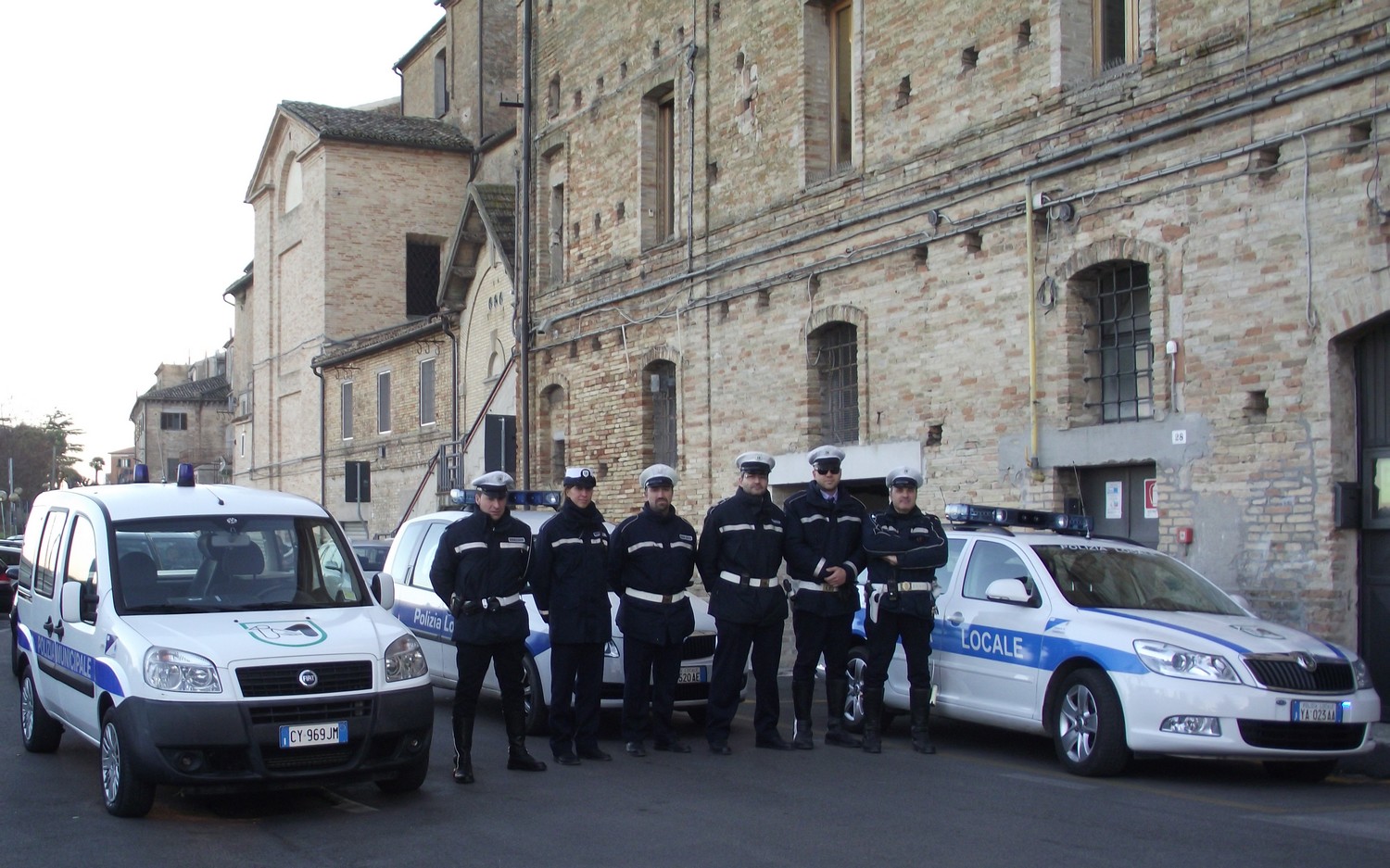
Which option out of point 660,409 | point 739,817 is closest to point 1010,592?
point 739,817

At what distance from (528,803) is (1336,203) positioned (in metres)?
8.02

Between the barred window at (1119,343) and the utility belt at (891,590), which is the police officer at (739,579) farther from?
the barred window at (1119,343)

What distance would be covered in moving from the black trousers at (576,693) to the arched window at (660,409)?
11.6 metres

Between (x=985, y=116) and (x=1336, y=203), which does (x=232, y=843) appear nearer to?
(x=1336, y=203)

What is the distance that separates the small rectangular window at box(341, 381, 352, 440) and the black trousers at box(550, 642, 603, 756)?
29946 mm

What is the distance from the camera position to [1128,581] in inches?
401

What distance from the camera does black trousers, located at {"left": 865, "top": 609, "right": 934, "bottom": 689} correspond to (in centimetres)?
1030

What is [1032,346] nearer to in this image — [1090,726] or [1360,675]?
[1360,675]

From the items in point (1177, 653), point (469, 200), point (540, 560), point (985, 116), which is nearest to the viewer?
point (1177, 653)

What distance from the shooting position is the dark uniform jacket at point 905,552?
1020 cm

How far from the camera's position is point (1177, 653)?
8.94 m

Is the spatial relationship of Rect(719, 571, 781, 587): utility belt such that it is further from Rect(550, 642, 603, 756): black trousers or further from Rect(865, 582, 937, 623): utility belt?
Rect(550, 642, 603, 756): black trousers

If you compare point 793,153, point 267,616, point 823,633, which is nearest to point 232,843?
point 267,616

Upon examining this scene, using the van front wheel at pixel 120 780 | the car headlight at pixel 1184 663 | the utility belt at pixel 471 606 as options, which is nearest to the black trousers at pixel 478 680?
the utility belt at pixel 471 606
